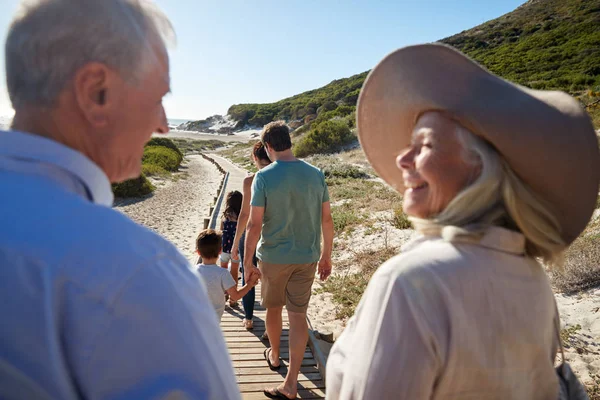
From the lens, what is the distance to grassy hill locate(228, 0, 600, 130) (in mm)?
23594

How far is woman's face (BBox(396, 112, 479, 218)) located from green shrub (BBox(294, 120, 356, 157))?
25288 mm

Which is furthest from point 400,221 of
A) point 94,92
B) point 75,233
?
point 75,233

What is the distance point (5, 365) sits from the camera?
2.08 feet

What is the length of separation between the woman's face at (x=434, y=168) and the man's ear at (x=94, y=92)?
0.94m

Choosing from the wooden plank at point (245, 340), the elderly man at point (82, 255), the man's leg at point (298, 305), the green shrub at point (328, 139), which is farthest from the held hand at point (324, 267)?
the green shrub at point (328, 139)

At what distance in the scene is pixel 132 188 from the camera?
63.5 feet

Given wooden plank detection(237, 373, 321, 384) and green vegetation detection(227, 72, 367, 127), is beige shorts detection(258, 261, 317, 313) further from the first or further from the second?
green vegetation detection(227, 72, 367, 127)

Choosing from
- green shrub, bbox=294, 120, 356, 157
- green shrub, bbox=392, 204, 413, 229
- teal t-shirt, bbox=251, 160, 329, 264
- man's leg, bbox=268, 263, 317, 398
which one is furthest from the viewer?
green shrub, bbox=294, 120, 356, 157

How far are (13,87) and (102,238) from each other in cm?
47

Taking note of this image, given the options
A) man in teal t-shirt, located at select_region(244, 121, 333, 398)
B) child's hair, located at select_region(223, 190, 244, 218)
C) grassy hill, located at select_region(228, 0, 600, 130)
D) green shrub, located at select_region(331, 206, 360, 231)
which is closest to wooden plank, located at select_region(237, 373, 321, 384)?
man in teal t-shirt, located at select_region(244, 121, 333, 398)

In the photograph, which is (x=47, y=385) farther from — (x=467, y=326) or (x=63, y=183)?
(x=467, y=326)

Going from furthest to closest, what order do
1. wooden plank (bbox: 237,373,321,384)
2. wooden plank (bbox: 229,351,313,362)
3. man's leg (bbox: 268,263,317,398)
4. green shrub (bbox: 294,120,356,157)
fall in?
green shrub (bbox: 294,120,356,157), wooden plank (bbox: 229,351,313,362), wooden plank (bbox: 237,373,321,384), man's leg (bbox: 268,263,317,398)

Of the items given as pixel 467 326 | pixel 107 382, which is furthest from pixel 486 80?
pixel 107 382

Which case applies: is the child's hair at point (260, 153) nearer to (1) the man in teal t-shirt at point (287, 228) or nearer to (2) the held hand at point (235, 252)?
(1) the man in teal t-shirt at point (287, 228)
